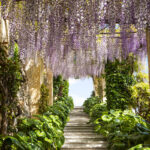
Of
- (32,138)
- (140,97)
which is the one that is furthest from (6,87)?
(140,97)

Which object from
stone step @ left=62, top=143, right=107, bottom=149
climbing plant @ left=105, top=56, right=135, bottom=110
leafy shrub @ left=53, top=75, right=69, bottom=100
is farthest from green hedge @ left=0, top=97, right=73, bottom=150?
leafy shrub @ left=53, top=75, right=69, bottom=100

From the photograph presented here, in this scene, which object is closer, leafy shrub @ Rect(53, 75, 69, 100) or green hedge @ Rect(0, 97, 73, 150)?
green hedge @ Rect(0, 97, 73, 150)

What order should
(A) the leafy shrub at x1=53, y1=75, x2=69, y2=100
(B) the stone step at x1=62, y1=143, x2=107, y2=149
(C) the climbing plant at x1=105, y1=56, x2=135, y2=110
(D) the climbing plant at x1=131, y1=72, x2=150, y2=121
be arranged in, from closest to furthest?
(B) the stone step at x1=62, y1=143, x2=107, y2=149 → (D) the climbing plant at x1=131, y1=72, x2=150, y2=121 → (C) the climbing plant at x1=105, y1=56, x2=135, y2=110 → (A) the leafy shrub at x1=53, y1=75, x2=69, y2=100

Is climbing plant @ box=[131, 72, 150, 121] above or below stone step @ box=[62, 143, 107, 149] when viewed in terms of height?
above

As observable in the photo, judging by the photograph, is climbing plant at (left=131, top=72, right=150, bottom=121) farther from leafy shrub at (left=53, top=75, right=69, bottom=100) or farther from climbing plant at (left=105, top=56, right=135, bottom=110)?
leafy shrub at (left=53, top=75, right=69, bottom=100)

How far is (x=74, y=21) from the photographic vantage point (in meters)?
3.63

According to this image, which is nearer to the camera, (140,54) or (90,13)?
(90,13)

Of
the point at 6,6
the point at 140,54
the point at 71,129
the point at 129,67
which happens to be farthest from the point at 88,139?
the point at 6,6

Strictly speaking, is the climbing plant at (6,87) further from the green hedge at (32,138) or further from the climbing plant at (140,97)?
the climbing plant at (140,97)

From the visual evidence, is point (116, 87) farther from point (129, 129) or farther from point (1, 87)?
Result: point (1, 87)

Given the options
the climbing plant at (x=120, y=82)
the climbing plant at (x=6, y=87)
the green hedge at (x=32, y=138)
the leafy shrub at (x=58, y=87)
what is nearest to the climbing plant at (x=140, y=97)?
the climbing plant at (x=120, y=82)

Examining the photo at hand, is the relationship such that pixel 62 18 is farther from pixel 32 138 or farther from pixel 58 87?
pixel 58 87

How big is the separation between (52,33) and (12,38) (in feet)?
2.56

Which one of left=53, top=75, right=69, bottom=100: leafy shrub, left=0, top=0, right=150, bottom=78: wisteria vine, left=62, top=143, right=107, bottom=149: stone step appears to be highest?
left=0, top=0, right=150, bottom=78: wisteria vine
